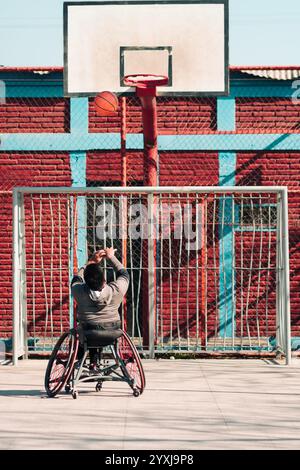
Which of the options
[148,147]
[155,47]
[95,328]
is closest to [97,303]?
[95,328]

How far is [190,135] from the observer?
49.9ft

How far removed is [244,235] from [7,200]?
3804 mm

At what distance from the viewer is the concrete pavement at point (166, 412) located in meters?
7.59

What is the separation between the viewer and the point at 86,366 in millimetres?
9969

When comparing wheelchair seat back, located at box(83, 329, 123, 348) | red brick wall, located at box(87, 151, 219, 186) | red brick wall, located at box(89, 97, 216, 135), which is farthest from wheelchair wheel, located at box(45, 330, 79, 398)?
red brick wall, located at box(89, 97, 216, 135)

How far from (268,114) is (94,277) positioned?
6591 millimetres

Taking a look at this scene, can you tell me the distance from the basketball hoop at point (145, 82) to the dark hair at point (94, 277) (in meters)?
3.89

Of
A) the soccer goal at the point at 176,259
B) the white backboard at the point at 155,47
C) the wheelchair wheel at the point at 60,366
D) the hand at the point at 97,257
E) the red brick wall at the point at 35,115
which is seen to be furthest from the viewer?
the red brick wall at the point at 35,115

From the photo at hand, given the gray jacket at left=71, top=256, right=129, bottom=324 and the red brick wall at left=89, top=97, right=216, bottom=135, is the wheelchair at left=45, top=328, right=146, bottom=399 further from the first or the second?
the red brick wall at left=89, top=97, right=216, bottom=135

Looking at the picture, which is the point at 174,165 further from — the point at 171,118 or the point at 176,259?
the point at 176,259

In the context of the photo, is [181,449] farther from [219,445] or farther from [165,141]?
[165,141]

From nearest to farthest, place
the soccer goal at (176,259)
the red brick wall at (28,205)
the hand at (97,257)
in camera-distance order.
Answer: the hand at (97,257) < the soccer goal at (176,259) < the red brick wall at (28,205)

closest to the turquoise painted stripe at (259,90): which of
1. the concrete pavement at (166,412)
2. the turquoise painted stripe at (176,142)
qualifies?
the turquoise painted stripe at (176,142)

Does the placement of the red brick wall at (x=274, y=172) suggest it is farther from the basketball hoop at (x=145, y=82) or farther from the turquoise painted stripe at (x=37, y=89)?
the turquoise painted stripe at (x=37, y=89)
